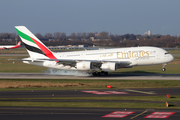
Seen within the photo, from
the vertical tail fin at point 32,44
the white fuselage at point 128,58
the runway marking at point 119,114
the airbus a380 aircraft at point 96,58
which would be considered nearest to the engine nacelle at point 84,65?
the airbus a380 aircraft at point 96,58

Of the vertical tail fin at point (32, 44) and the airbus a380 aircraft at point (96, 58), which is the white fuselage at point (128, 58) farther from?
the vertical tail fin at point (32, 44)

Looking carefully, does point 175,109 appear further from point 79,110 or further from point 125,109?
point 79,110

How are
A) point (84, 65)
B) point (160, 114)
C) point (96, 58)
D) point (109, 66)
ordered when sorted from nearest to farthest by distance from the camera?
point (160, 114) < point (109, 66) < point (84, 65) < point (96, 58)

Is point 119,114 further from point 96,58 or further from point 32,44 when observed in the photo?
point 32,44

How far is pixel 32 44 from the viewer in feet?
137

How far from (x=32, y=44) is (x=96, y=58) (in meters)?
11.7

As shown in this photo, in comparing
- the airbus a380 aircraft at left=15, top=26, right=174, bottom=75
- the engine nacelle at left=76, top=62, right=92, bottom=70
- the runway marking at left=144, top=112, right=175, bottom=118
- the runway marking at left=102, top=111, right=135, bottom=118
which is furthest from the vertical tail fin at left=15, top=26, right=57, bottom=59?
the runway marking at left=144, top=112, right=175, bottom=118

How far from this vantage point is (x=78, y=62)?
3988cm

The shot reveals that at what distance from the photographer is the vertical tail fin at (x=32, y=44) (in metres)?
41.7

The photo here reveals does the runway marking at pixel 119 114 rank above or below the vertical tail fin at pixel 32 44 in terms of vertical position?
below

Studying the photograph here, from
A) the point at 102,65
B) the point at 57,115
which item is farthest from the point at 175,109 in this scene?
the point at 102,65

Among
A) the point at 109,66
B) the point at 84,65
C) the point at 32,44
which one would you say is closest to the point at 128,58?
the point at 109,66

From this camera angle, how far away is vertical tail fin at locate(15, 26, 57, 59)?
41656 millimetres

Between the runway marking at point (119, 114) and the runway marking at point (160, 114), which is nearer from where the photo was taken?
the runway marking at point (160, 114)
